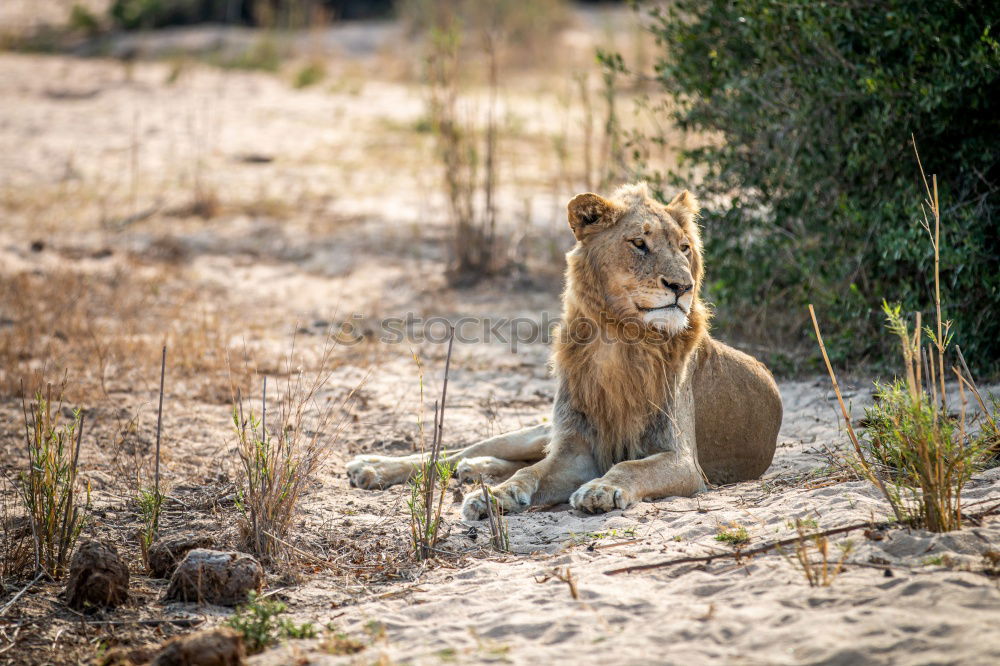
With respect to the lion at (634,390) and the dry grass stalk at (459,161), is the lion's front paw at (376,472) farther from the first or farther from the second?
the dry grass stalk at (459,161)

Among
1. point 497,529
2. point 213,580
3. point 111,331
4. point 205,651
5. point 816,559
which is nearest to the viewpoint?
point 205,651

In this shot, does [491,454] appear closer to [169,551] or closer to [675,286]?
[675,286]

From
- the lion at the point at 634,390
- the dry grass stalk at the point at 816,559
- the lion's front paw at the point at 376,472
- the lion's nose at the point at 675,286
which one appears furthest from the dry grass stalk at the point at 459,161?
the dry grass stalk at the point at 816,559

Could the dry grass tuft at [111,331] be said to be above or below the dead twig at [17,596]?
above

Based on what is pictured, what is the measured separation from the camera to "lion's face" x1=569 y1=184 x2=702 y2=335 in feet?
17.1

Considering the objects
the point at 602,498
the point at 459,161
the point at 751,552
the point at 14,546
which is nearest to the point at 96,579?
the point at 14,546

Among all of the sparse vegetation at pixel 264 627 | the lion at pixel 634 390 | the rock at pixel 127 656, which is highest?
the lion at pixel 634 390

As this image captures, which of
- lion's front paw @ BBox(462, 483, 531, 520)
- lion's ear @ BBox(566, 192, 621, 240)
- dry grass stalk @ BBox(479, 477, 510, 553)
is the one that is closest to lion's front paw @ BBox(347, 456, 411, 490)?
lion's front paw @ BBox(462, 483, 531, 520)

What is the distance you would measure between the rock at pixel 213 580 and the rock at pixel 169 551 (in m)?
0.25

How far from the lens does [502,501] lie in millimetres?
5141

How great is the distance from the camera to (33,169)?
14.2m

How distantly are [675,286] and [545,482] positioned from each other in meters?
1.25

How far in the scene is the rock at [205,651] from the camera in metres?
3.31

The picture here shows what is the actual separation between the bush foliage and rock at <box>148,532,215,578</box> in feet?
15.7
